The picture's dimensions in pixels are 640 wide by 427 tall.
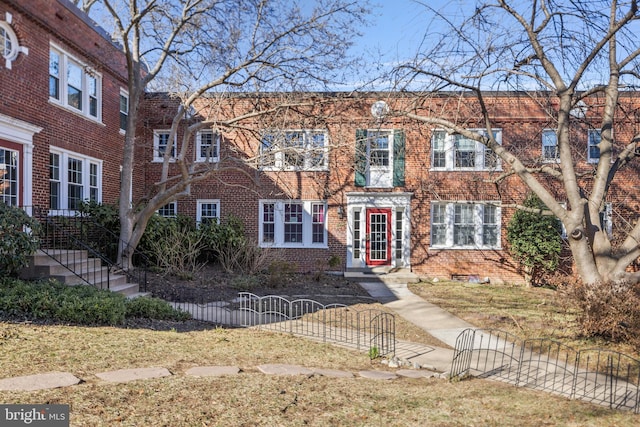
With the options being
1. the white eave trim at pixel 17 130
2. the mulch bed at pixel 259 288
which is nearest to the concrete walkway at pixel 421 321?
the mulch bed at pixel 259 288

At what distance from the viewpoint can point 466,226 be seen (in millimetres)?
19312

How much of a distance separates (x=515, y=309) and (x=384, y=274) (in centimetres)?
676

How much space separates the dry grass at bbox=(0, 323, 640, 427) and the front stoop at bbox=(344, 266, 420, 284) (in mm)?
10752

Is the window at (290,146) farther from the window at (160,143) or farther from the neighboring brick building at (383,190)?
the window at (160,143)

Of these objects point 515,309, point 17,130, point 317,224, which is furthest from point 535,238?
point 17,130

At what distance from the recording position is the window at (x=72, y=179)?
14029mm

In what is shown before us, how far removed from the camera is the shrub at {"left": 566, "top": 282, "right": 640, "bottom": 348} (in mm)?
8336

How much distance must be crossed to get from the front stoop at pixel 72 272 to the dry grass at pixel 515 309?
794 cm

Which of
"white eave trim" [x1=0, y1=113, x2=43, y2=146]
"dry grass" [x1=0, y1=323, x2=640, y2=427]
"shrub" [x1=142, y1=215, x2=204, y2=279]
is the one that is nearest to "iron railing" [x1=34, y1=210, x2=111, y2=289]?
"white eave trim" [x1=0, y1=113, x2=43, y2=146]

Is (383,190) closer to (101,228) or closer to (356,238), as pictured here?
(356,238)

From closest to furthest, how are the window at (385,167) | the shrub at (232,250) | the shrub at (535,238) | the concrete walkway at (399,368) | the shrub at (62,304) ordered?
the concrete walkway at (399,368) < the shrub at (62,304) < the shrub at (232,250) < the shrub at (535,238) < the window at (385,167)

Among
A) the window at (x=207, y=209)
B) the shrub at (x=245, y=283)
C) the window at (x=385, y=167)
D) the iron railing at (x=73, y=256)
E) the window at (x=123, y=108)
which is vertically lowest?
the shrub at (x=245, y=283)

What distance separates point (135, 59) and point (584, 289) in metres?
12.2

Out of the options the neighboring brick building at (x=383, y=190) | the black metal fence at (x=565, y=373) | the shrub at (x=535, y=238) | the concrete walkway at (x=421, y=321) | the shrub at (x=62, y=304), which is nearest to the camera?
the black metal fence at (x=565, y=373)
